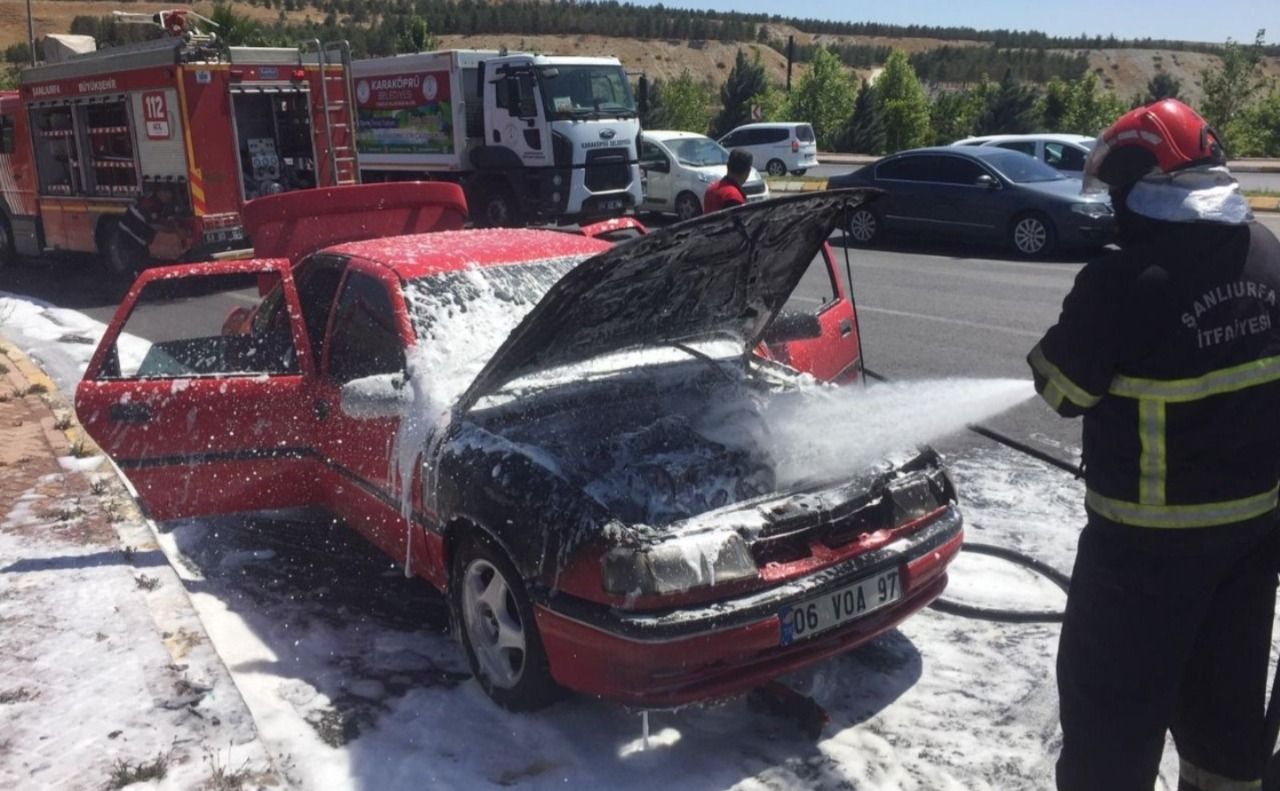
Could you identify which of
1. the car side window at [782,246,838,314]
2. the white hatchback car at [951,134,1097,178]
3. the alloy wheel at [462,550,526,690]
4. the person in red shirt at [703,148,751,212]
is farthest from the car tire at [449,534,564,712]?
the white hatchback car at [951,134,1097,178]

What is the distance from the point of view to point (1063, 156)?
19.0 meters

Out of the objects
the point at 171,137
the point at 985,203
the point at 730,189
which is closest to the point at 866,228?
the point at 985,203

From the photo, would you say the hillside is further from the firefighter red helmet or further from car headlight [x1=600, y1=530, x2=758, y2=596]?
the firefighter red helmet

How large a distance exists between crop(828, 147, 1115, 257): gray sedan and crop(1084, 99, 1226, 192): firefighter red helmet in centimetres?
1192

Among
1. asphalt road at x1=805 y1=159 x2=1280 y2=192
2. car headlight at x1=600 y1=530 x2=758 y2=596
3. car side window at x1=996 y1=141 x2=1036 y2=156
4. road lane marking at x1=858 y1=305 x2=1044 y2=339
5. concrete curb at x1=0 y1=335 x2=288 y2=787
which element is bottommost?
asphalt road at x1=805 y1=159 x2=1280 y2=192

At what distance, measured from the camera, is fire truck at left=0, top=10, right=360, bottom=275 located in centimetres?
1280

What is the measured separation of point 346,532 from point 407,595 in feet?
2.87

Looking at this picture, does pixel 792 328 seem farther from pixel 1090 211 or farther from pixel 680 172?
pixel 680 172

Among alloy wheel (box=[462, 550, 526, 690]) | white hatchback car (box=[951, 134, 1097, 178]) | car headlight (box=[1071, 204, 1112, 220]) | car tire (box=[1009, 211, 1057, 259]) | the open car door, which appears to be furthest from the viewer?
white hatchback car (box=[951, 134, 1097, 178])

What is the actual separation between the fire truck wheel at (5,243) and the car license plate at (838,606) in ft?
56.0

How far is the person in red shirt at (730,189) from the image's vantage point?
8430mm

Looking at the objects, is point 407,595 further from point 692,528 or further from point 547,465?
point 692,528

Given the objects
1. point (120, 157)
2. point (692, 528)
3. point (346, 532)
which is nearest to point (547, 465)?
point (692, 528)

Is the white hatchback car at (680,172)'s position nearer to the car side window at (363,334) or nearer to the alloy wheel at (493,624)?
the car side window at (363,334)
